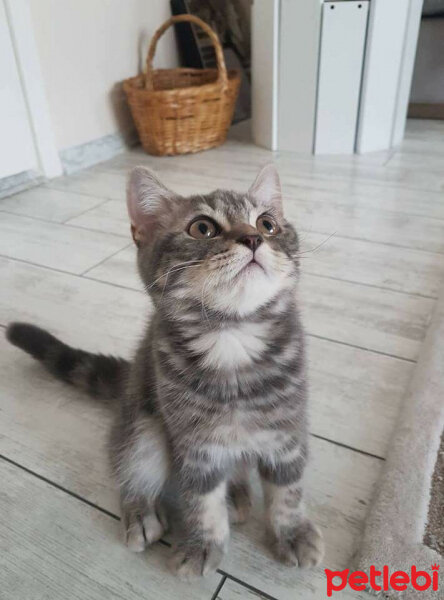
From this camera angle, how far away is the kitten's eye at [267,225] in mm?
701

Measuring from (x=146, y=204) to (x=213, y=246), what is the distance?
0.54 ft

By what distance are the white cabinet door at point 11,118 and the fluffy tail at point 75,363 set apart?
52.4 inches

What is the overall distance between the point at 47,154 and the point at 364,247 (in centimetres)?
148

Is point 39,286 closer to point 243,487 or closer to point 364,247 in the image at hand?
point 243,487

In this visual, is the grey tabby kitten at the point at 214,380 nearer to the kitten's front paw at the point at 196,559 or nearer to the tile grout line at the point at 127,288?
the kitten's front paw at the point at 196,559

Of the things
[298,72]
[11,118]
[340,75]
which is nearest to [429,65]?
[340,75]

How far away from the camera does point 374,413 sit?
36.5 inches

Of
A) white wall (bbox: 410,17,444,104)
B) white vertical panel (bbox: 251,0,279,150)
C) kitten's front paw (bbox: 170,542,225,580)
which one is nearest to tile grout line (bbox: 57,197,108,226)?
white vertical panel (bbox: 251,0,279,150)

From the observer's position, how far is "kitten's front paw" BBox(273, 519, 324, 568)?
2.22 ft

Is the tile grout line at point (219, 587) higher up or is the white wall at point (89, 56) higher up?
the white wall at point (89, 56)

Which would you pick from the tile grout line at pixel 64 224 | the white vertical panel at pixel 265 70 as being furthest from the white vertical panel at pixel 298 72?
the tile grout line at pixel 64 224

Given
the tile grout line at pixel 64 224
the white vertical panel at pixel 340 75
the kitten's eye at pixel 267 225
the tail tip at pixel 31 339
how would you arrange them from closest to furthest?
the kitten's eye at pixel 267 225, the tail tip at pixel 31 339, the tile grout line at pixel 64 224, the white vertical panel at pixel 340 75

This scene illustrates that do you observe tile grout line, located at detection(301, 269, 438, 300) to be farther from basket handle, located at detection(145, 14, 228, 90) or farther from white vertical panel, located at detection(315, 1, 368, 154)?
basket handle, located at detection(145, 14, 228, 90)

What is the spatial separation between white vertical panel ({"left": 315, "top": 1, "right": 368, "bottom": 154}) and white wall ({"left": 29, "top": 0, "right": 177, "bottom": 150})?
38.1 inches
